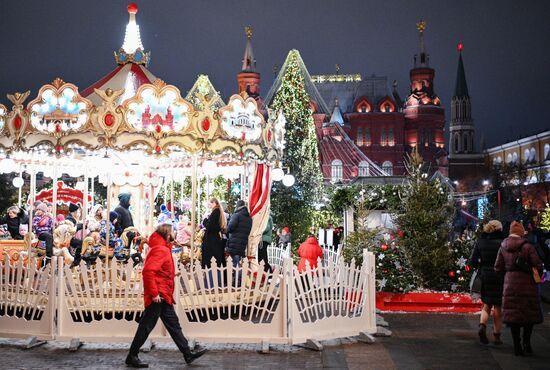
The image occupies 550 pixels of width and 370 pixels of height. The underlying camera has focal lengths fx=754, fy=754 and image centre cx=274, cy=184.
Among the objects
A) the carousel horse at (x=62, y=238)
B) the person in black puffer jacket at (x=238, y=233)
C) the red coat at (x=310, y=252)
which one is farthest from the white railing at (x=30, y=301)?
the red coat at (x=310, y=252)

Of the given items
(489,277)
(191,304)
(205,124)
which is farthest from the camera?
(205,124)

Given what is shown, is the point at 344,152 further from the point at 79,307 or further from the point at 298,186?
the point at 79,307

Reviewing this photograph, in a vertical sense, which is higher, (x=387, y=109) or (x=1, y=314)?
(x=387, y=109)

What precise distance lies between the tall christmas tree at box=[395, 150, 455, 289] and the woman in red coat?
23.2 feet

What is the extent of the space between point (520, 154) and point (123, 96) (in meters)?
83.9

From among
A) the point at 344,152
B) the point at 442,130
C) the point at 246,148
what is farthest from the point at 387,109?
the point at 246,148

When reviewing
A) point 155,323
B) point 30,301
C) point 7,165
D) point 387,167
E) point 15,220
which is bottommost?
point 155,323

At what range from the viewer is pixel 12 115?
12914 mm

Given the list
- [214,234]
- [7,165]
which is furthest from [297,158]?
[214,234]

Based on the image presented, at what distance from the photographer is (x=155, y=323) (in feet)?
29.1

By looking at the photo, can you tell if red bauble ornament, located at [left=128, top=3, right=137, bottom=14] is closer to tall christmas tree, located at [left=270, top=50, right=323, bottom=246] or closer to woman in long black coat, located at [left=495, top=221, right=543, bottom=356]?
woman in long black coat, located at [left=495, top=221, right=543, bottom=356]

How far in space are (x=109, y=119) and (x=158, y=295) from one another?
4.54 metres

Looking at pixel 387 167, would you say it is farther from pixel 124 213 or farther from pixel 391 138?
pixel 124 213

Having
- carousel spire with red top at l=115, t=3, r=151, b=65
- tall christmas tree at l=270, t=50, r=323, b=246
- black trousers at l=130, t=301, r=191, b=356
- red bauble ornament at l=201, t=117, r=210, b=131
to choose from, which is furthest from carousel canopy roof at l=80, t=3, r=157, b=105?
tall christmas tree at l=270, t=50, r=323, b=246
